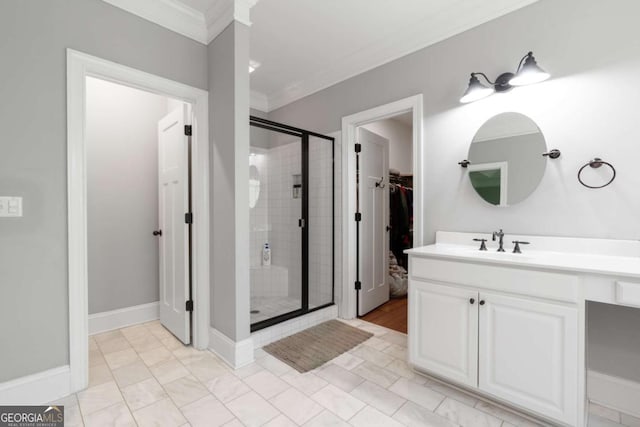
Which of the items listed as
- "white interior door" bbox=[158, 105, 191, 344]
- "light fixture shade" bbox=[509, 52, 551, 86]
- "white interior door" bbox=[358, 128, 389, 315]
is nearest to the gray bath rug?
"white interior door" bbox=[358, 128, 389, 315]

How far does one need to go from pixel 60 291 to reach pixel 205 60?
77.1 inches

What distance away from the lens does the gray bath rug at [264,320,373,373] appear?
219 cm

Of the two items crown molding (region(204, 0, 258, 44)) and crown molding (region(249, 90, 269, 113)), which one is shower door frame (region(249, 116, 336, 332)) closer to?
crown molding (region(204, 0, 258, 44))

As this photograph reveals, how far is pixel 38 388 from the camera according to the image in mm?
1667

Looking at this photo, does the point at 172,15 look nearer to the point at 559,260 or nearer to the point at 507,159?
the point at 507,159

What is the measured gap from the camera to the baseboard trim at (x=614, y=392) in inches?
62.3

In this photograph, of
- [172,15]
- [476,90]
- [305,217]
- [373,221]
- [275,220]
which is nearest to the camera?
[476,90]

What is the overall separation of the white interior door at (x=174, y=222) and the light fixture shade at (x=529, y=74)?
2454 mm

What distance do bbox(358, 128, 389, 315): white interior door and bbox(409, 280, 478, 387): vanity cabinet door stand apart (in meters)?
1.16

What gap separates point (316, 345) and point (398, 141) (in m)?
3.31

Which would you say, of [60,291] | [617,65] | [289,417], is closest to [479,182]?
[617,65]

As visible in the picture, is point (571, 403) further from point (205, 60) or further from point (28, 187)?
point (205, 60)

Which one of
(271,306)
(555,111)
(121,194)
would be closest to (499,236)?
(555,111)

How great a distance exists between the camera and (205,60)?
2387mm
